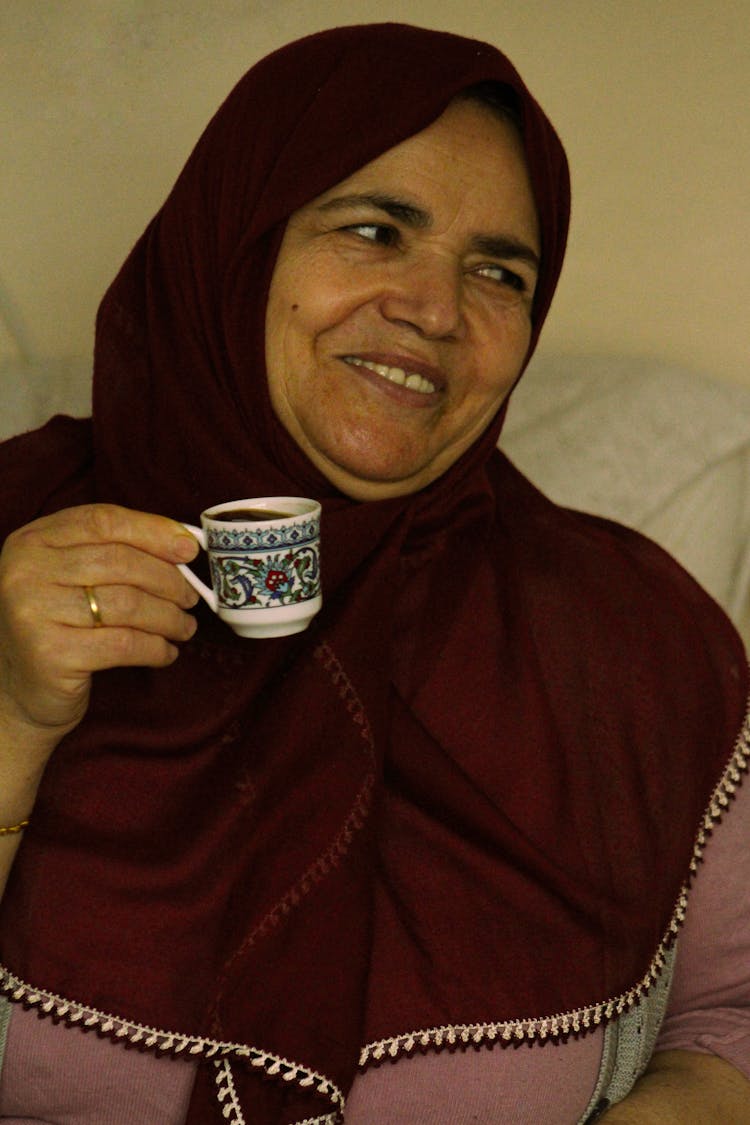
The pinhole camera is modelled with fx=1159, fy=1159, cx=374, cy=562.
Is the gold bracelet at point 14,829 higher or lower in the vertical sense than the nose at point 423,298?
lower

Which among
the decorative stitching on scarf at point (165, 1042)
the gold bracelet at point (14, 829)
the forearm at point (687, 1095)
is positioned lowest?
the forearm at point (687, 1095)

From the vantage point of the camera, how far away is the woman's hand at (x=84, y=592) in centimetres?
91

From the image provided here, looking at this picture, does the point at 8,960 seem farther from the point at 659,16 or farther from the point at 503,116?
the point at 659,16

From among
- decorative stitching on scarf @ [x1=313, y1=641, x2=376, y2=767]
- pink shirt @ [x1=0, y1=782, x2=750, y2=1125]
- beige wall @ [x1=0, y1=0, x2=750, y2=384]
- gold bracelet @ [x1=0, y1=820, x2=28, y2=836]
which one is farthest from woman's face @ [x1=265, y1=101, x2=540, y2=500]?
beige wall @ [x1=0, y1=0, x2=750, y2=384]

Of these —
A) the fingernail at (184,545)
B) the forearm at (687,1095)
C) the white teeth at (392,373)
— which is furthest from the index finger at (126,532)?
the forearm at (687,1095)

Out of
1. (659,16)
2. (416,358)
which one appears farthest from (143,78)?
(416,358)

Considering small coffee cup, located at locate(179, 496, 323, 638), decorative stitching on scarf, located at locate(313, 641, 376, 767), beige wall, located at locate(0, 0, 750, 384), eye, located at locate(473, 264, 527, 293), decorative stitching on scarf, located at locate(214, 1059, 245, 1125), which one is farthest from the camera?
beige wall, located at locate(0, 0, 750, 384)

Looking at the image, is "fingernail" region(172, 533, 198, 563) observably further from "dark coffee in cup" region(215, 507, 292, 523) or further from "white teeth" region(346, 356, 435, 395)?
"white teeth" region(346, 356, 435, 395)

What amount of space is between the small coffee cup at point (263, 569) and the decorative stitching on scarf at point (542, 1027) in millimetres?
409

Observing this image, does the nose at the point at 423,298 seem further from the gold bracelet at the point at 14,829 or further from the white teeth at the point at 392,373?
the gold bracelet at the point at 14,829

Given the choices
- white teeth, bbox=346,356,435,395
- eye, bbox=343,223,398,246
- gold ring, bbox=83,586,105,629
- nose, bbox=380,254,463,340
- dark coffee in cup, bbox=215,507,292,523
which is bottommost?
gold ring, bbox=83,586,105,629

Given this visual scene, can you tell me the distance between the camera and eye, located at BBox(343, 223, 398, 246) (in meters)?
1.17

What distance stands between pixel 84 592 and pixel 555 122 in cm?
151

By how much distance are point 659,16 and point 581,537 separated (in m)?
1.11
